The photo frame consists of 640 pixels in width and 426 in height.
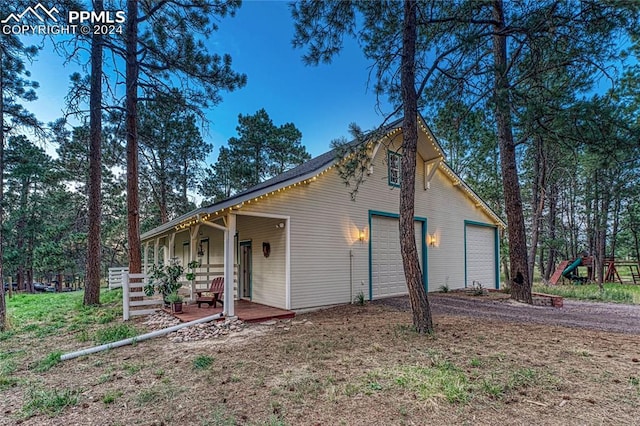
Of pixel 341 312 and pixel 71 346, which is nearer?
pixel 71 346

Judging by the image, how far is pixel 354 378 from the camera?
3699 millimetres

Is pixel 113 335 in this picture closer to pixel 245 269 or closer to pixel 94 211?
pixel 245 269

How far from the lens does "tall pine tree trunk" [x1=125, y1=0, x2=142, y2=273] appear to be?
8.62 meters

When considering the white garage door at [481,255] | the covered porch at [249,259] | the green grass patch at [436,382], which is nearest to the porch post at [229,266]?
the covered porch at [249,259]

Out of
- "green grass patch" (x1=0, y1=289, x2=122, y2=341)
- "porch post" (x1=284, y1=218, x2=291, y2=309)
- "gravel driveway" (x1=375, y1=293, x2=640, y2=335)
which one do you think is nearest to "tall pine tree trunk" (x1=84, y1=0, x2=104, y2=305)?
"green grass patch" (x1=0, y1=289, x2=122, y2=341)

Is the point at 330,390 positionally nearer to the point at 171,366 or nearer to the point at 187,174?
the point at 171,366

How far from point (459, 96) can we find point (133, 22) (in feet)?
29.4

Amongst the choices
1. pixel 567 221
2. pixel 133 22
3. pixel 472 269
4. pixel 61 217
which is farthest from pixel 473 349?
pixel 61 217

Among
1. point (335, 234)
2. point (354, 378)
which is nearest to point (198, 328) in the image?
point (354, 378)

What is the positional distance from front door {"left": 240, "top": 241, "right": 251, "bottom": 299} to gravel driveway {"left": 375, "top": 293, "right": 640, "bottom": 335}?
4.16 meters

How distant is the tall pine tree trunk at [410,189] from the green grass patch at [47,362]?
5.82 metres

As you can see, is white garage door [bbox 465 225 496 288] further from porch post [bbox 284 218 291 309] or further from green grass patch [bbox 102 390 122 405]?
green grass patch [bbox 102 390 122 405]

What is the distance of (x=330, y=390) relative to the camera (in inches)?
133

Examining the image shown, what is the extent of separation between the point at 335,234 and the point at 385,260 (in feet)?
7.67
